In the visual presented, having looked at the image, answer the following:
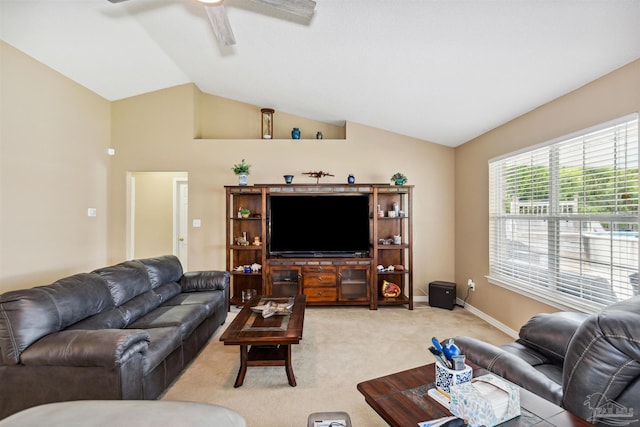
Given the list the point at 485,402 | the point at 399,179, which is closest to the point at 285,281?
the point at 399,179

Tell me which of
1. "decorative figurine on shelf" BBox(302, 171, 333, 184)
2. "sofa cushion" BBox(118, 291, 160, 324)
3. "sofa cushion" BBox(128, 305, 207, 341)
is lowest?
"sofa cushion" BBox(128, 305, 207, 341)

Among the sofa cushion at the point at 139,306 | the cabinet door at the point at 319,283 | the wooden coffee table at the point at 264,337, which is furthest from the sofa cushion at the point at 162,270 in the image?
the cabinet door at the point at 319,283

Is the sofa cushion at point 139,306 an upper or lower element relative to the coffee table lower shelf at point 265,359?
upper

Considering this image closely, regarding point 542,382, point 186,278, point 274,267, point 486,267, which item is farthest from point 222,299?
point 486,267

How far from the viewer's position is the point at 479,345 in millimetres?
1782

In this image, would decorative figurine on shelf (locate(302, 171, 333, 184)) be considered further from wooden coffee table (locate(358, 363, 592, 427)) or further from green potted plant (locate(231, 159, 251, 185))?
wooden coffee table (locate(358, 363, 592, 427))

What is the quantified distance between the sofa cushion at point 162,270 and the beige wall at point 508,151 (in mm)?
3996

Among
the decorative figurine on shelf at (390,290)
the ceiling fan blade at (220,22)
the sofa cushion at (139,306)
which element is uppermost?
the ceiling fan blade at (220,22)

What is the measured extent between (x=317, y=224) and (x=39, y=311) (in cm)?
319

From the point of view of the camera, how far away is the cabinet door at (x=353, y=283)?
14.5 feet

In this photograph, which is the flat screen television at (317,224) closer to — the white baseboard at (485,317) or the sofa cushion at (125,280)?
the white baseboard at (485,317)

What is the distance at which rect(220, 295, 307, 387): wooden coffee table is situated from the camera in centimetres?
232

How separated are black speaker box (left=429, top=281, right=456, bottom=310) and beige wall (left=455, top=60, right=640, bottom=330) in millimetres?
266

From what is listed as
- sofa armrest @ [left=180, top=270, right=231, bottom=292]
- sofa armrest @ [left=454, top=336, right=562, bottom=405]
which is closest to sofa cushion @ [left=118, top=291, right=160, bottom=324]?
sofa armrest @ [left=180, top=270, right=231, bottom=292]
